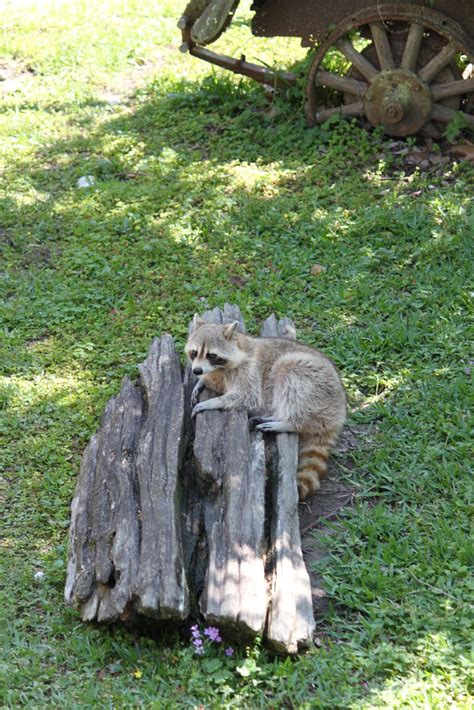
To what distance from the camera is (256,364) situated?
17.0 ft

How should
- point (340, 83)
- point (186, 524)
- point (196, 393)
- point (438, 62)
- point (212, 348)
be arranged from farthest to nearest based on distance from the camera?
point (340, 83) < point (438, 62) < point (196, 393) < point (212, 348) < point (186, 524)

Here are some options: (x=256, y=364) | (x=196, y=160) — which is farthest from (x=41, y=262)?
Answer: (x=256, y=364)

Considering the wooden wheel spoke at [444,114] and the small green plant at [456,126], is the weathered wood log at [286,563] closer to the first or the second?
the small green plant at [456,126]

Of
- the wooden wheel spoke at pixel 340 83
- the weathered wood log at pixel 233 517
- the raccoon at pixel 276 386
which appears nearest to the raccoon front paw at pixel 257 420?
the raccoon at pixel 276 386

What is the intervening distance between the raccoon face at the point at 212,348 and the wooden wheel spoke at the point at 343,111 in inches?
147

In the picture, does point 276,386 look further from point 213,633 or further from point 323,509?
point 213,633

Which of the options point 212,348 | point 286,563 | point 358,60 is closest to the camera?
point 286,563

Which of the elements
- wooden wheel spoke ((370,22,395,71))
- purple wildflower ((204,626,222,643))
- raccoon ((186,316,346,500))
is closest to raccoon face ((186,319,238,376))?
raccoon ((186,316,346,500))

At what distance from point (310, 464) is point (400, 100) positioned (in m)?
4.08

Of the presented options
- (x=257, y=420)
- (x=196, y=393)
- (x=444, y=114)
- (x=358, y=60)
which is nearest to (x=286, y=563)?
(x=257, y=420)

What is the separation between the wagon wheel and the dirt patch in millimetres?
3554

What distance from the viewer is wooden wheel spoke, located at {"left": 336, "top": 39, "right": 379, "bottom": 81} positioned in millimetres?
8000

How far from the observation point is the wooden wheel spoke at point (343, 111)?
8184 millimetres

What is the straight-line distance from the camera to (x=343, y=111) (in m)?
8.25
